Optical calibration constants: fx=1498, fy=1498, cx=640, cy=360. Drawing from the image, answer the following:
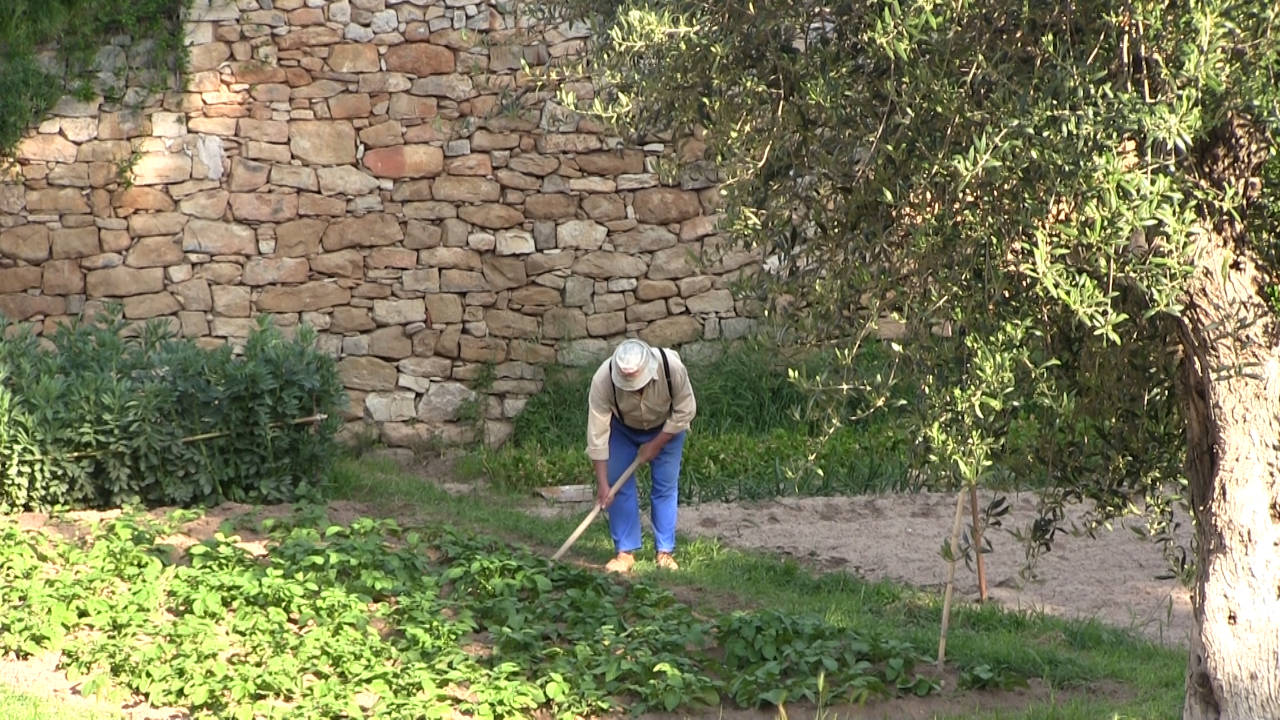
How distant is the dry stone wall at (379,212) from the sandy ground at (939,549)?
2.60 m

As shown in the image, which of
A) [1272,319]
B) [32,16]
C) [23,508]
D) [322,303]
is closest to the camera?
[1272,319]

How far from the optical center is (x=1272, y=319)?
486 centimetres

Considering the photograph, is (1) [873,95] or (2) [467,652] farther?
(2) [467,652]

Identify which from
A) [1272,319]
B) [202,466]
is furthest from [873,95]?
[202,466]

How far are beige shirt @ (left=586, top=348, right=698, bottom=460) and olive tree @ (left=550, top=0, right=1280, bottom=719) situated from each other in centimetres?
282

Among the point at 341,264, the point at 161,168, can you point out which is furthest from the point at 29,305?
the point at 341,264

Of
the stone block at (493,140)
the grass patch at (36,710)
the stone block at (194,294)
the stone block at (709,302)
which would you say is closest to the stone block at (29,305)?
the stone block at (194,294)

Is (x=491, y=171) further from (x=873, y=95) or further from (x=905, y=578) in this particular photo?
(x=873, y=95)

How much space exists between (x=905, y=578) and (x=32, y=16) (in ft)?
24.1

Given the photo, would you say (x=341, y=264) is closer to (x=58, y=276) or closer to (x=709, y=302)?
(x=58, y=276)

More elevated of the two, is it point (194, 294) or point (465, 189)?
point (465, 189)

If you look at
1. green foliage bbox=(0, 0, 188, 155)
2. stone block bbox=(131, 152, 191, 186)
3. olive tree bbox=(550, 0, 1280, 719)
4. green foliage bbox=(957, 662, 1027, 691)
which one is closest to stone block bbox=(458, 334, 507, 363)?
stone block bbox=(131, 152, 191, 186)

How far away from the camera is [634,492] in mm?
8445

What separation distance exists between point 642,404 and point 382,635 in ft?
6.91
